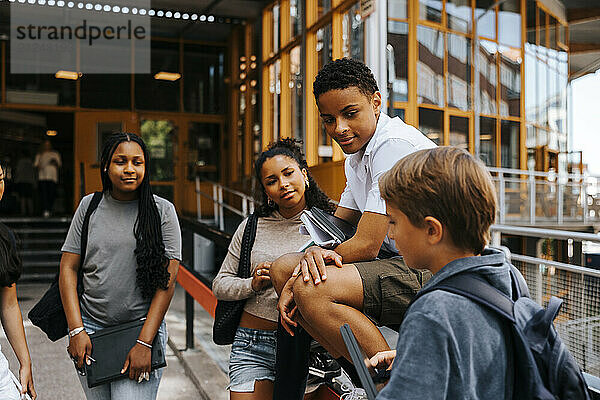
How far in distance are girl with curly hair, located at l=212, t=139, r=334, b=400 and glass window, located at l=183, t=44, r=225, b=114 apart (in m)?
12.5

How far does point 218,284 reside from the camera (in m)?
2.26

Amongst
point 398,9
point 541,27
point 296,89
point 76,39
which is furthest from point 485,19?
point 76,39

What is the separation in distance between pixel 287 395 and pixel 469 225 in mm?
1098

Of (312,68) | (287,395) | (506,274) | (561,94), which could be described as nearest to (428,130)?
(312,68)

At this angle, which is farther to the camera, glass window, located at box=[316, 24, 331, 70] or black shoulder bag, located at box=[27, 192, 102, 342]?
glass window, located at box=[316, 24, 331, 70]

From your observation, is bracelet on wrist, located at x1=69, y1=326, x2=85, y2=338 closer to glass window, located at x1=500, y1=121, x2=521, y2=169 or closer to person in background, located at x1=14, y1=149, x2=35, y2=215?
glass window, located at x1=500, y1=121, x2=521, y2=169

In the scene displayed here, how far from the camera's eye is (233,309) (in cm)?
226

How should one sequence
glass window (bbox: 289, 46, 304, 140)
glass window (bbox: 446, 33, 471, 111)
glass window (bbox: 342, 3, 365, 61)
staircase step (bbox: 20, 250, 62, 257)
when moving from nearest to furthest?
glass window (bbox: 342, 3, 365, 61) → glass window (bbox: 289, 46, 304, 140) → staircase step (bbox: 20, 250, 62, 257) → glass window (bbox: 446, 33, 471, 111)

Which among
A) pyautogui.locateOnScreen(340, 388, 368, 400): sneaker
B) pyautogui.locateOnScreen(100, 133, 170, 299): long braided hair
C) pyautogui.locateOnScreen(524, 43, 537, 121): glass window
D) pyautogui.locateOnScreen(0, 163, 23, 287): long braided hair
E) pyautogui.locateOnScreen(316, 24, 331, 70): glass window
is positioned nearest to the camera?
pyautogui.locateOnScreen(340, 388, 368, 400): sneaker

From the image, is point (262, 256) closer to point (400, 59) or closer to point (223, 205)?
point (400, 59)

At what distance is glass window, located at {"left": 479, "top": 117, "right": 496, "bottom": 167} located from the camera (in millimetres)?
11648

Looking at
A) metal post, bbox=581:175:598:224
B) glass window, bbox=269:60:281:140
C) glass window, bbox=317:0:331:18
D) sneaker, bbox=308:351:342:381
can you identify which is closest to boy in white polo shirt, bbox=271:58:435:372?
sneaker, bbox=308:351:342:381

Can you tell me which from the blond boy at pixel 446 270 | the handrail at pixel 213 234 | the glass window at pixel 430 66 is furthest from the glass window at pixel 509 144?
the blond boy at pixel 446 270

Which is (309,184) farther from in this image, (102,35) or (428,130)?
(102,35)
